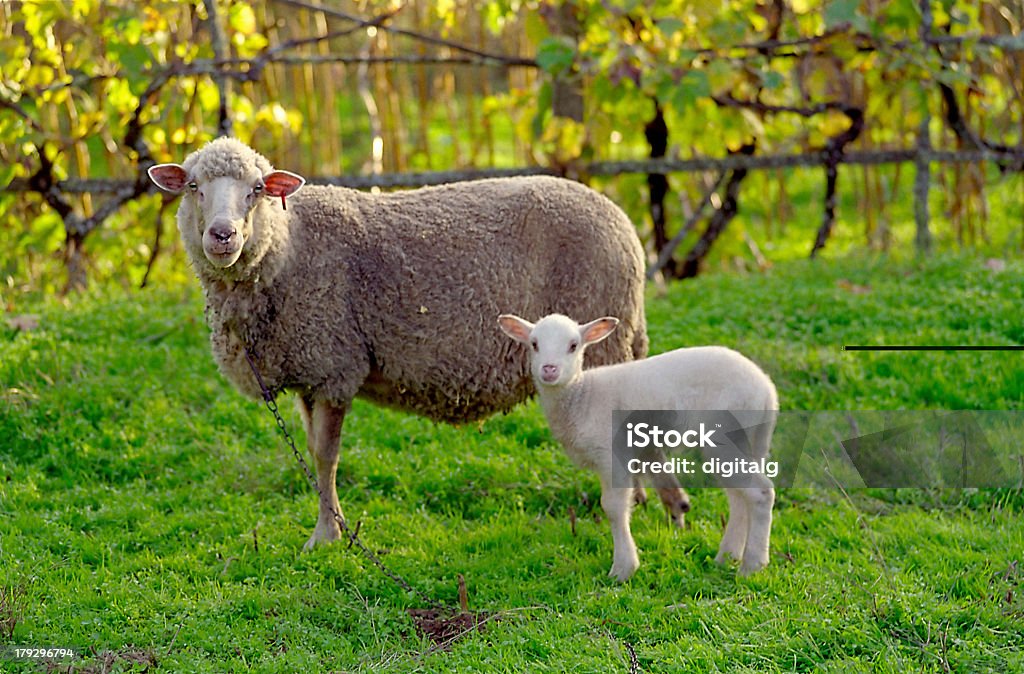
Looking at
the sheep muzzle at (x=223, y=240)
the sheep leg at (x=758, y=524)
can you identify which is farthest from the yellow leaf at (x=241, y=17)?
the sheep leg at (x=758, y=524)

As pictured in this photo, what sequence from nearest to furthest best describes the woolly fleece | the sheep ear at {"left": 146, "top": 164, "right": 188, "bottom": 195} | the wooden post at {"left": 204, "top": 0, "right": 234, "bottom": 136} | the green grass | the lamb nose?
the green grass < the lamb nose < the sheep ear at {"left": 146, "top": 164, "right": 188, "bottom": 195} < the woolly fleece < the wooden post at {"left": 204, "top": 0, "right": 234, "bottom": 136}

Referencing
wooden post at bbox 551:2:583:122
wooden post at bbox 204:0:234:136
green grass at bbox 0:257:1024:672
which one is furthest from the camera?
wooden post at bbox 551:2:583:122

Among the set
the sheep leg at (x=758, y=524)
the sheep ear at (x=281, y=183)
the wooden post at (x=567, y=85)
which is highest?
the wooden post at (x=567, y=85)

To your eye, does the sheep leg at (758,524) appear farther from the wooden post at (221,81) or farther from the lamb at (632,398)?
the wooden post at (221,81)

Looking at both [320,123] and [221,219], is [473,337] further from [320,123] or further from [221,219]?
[320,123]

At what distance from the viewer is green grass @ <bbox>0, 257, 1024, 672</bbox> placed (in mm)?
4027

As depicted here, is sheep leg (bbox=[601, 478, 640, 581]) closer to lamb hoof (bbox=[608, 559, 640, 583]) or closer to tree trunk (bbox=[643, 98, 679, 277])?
lamb hoof (bbox=[608, 559, 640, 583])

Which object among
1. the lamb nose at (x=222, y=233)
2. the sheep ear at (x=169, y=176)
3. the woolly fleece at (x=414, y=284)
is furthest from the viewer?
the woolly fleece at (x=414, y=284)

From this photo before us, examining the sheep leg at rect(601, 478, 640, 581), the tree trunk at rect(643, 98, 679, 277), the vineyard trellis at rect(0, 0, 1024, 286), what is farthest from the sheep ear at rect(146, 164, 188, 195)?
the tree trunk at rect(643, 98, 679, 277)

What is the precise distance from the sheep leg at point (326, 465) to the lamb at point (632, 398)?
91 cm

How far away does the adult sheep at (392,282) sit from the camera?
4.67 meters

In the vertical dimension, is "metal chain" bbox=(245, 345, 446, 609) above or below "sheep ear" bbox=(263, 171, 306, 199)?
below

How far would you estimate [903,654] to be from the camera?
12.7 ft

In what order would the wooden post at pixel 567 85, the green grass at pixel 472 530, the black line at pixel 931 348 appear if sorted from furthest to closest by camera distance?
the wooden post at pixel 567 85 < the black line at pixel 931 348 < the green grass at pixel 472 530
